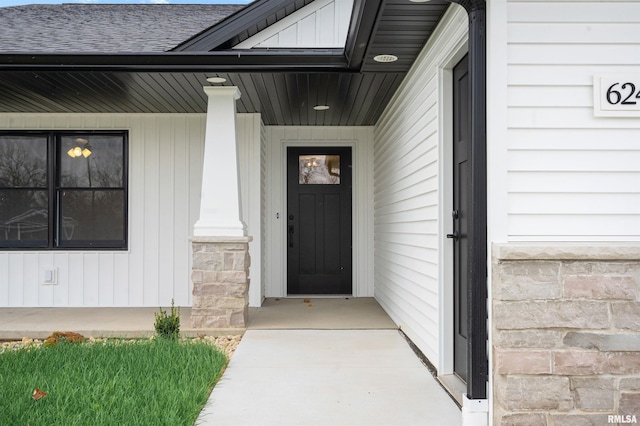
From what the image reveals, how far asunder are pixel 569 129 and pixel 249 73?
112 inches

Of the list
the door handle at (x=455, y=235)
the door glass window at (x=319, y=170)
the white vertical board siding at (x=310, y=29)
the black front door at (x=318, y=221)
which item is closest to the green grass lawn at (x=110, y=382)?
the door handle at (x=455, y=235)

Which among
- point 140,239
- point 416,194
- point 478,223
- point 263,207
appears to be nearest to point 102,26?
point 140,239

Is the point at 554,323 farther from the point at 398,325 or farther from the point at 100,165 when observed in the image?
the point at 100,165

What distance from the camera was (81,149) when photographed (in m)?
6.52

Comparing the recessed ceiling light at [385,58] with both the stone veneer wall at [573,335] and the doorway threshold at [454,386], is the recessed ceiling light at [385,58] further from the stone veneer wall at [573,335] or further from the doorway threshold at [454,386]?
the doorway threshold at [454,386]

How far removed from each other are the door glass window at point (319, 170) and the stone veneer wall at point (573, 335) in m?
5.00

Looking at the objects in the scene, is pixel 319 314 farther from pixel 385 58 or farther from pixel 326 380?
pixel 385 58

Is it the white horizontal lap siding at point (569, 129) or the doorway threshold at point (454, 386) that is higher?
the white horizontal lap siding at point (569, 129)

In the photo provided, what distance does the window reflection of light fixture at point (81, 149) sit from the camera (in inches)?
256

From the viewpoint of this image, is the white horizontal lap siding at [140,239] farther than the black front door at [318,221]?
No

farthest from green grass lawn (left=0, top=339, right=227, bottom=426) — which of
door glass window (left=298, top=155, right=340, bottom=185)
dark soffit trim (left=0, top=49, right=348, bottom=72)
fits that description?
door glass window (left=298, top=155, right=340, bottom=185)

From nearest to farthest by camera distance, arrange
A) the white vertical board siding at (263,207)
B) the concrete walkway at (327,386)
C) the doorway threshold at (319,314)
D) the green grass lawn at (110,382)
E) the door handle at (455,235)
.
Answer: the green grass lawn at (110,382)
the concrete walkway at (327,386)
the door handle at (455,235)
the doorway threshold at (319,314)
the white vertical board siding at (263,207)

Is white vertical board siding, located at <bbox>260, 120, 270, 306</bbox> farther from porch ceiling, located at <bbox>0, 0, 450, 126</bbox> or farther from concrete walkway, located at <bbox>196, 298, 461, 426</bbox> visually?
concrete walkway, located at <bbox>196, 298, 461, 426</bbox>

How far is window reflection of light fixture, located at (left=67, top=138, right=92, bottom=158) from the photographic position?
651cm
